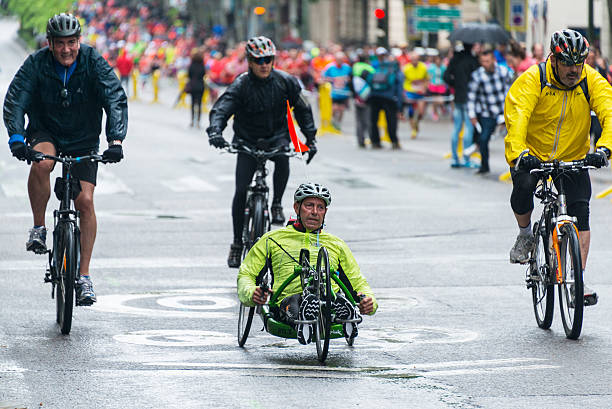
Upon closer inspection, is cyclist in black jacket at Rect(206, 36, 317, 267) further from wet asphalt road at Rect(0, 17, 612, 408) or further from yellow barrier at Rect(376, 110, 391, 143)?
yellow barrier at Rect(376, 110, 391, 143)

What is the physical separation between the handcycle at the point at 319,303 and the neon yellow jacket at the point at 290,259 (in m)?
0.05

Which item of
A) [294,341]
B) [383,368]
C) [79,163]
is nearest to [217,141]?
[79,163]

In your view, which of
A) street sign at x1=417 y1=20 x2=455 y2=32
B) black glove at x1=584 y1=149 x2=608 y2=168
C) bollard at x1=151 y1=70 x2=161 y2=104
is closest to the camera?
black glove at x1=584 y1=149 x2=608 y2=168

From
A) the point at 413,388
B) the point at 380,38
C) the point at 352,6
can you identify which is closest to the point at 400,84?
the point at 380,38

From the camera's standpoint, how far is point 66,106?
859cm

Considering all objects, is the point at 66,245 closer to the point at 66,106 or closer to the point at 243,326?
the point at 66,106

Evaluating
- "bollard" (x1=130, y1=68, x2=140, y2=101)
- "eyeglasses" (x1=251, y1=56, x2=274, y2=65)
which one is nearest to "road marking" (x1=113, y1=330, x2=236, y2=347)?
"eyeglasses" (x1=251, y1=56, x2=274, y2=65)

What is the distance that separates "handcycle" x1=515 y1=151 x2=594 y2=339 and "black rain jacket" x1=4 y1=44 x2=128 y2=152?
249cm

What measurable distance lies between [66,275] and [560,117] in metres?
3.06

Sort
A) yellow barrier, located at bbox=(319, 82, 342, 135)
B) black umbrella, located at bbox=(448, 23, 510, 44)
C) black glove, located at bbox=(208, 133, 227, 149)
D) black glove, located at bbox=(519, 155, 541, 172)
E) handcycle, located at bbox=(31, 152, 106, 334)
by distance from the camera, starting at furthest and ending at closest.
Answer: yellow barrier, located at bbox=(319, 82, 342, 135), black umbrella, located at bbox=(448, 23, 510, 44), black glove, located at bbox=(208, 133, 227, 149), handcycle, located at bbox=(31, 152, 106, 334), black glove, located at bbox=(519, 155, 541, 172)

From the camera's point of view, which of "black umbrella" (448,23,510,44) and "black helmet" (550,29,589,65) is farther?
"black umbrella" (448,23,510,44)

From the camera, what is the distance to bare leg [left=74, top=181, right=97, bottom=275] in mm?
8617

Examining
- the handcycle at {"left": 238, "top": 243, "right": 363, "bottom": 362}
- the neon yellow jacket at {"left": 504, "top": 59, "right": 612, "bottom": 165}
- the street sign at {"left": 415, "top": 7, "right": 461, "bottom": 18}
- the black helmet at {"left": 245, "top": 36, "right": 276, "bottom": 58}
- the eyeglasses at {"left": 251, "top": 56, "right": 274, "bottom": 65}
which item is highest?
the street sign at {"left": 415, "top": 7, "right": 461, "bottom": 18}

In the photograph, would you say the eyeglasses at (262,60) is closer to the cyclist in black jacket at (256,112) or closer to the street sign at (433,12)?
the cyclist in black jacket at (256,112)
